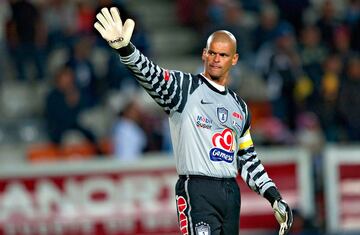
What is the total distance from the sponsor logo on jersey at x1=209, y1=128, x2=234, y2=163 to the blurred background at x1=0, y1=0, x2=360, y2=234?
16.7 ft

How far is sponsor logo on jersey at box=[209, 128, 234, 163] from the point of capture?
309 inches

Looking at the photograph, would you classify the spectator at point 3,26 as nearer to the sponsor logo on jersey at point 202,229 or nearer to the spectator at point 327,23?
the spectator at point 327,23

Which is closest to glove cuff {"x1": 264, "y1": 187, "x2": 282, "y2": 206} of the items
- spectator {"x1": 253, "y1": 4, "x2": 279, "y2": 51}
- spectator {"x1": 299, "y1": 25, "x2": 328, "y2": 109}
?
spectator {"x1": 299, "y1": 25, "x2": 328, "y2": 109}

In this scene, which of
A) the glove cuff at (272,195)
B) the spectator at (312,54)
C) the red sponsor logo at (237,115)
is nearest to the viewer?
the red sponsor logo at (237,115)

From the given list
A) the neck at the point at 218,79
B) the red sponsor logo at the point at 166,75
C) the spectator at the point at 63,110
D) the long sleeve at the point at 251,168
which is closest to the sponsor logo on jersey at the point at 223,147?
the long sleeve at the point at 251,168

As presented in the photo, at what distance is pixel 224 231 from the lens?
7.93 m

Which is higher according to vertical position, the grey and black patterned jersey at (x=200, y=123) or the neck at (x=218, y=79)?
the neck at (x=218, y=79)

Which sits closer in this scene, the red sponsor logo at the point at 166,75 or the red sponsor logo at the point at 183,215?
the red sponsor logo at the point at 166,75

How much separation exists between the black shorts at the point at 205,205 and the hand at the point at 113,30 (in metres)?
1.22

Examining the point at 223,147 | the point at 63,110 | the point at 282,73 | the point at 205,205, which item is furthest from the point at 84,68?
the point at 205,205

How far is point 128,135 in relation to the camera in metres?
13.5

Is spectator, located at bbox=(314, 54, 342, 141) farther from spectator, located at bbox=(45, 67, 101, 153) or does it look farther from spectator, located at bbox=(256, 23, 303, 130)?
spectator, located at bbox=(45, 67, 101, 153)

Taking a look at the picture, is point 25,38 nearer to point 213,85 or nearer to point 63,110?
point 63,110

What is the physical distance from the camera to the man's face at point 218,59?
7781mm
